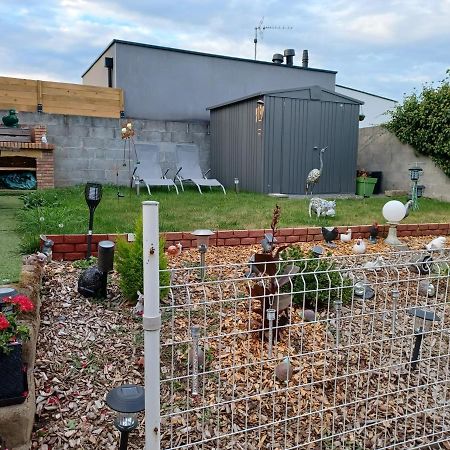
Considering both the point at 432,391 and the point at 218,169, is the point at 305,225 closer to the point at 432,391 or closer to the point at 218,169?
the point at 432,391

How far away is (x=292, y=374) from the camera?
220 centimetres

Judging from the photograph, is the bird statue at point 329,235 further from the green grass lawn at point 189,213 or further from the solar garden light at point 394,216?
the solar garden light at point 394,216

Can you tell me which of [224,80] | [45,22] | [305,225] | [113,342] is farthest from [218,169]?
[113,342]

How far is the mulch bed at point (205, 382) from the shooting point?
1769 millimetres

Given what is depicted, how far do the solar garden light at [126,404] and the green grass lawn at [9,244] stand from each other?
1.34 meters

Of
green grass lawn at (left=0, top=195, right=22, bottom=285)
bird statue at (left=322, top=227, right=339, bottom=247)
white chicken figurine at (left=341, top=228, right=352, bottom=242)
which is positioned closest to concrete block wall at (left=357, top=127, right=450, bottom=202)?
white chicken figurine at (left=341, top=228, right=352, bottom=242)

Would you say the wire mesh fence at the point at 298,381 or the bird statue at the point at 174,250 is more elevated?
the bird statue at the point at 174,250

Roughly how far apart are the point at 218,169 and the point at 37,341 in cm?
765

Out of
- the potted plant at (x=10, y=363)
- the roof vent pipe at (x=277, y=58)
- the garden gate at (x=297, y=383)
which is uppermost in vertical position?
the roof vent pipe at (x=277, y=58)

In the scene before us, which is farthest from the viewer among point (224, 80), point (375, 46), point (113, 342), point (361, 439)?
point (224, 80)

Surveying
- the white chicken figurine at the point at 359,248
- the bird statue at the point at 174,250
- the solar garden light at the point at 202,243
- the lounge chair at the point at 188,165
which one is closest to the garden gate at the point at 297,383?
the solar garden light at the point at 202,243

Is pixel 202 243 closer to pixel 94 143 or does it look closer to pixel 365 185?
pixel 94 143

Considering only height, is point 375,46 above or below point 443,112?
above

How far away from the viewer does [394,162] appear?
9.52m
